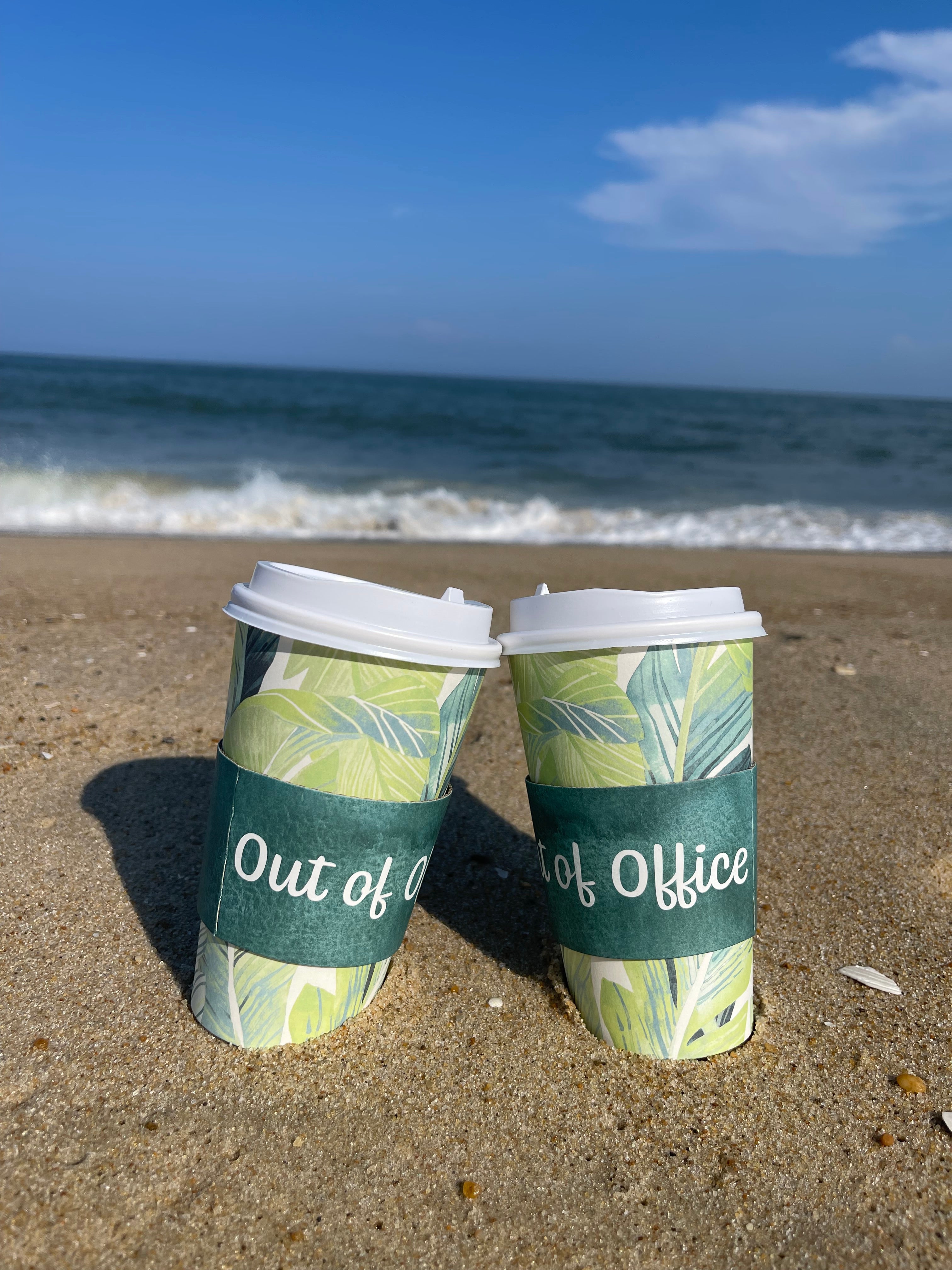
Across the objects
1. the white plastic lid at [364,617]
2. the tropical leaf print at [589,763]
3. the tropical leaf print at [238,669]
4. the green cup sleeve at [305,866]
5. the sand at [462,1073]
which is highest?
the white plastic lid at [364,617]

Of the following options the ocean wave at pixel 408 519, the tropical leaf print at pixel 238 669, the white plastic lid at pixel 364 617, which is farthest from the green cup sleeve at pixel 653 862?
the ocean wave at pixel 408 519

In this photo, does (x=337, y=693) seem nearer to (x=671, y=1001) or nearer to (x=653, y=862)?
(x=653, y=862)

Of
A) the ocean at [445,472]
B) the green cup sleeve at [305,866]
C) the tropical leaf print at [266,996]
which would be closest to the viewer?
the green cup sleeve at [305,866]

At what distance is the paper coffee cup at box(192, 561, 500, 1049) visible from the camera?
1.61 m

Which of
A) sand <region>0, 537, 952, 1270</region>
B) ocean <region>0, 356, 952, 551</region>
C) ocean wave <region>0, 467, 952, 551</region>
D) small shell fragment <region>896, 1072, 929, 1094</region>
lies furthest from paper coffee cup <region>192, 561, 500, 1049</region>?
ocean <region>0, 356, 952, 551</region>

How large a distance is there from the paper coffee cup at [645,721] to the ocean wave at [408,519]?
930cm

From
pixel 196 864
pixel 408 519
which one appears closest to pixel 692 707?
pixel 196 864

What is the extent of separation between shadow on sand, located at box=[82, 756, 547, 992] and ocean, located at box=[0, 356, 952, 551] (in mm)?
8162

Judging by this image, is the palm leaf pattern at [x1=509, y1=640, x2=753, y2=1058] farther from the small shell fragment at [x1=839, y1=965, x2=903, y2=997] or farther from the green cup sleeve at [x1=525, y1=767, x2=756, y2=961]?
the small shell fragment at [x1=839, y1=965, x2=903, y2=997]

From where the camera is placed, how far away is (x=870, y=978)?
2.21 meters

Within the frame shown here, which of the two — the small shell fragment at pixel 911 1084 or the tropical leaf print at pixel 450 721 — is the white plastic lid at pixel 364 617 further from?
the small shell fragment at pixel 911 1084

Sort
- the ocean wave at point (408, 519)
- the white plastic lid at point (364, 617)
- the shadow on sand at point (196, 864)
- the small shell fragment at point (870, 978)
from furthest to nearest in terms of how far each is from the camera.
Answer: the ocean wave at point (408, 519) < the shadow on sand at point (196, 864) < the small shell fragment at point (870, 978) < the white plastic lid at point (364, 617)

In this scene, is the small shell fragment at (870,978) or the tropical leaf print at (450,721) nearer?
the tropical leaf print at (450,721)

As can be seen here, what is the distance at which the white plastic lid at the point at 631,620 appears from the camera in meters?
1.69
